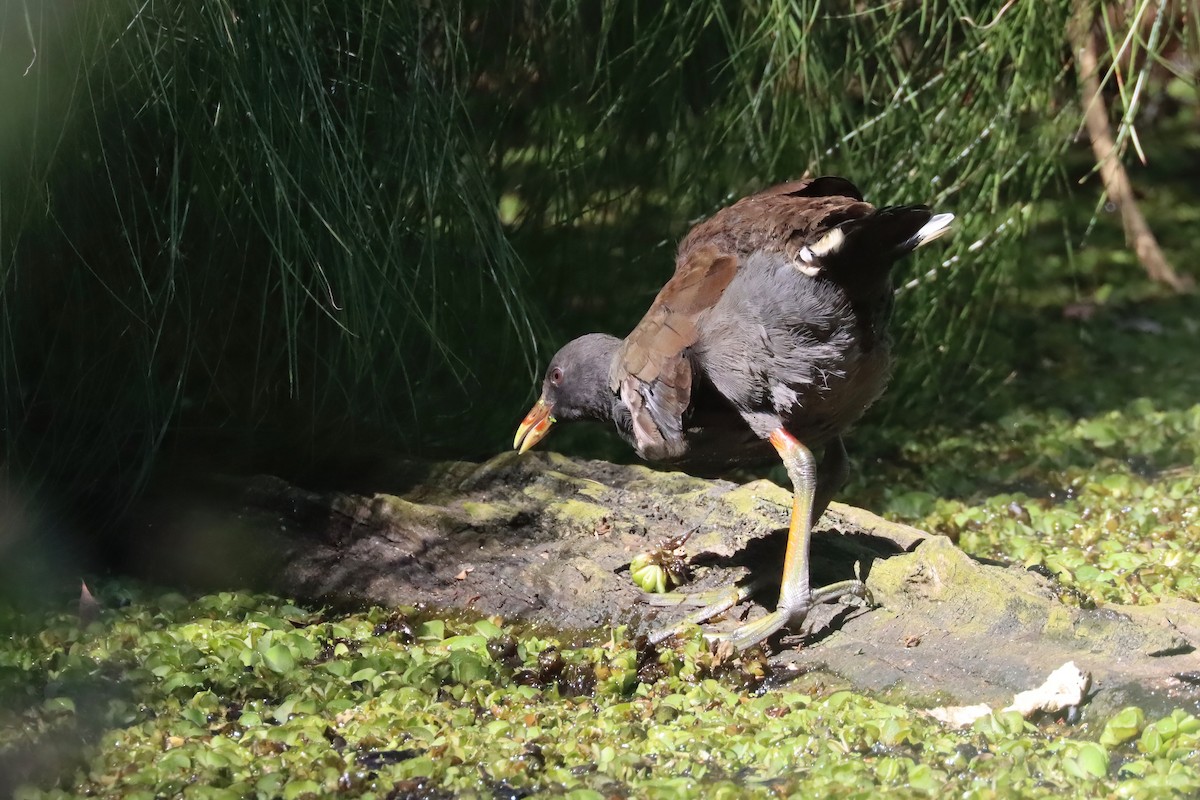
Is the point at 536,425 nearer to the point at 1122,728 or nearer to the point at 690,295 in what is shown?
the point at 690,295

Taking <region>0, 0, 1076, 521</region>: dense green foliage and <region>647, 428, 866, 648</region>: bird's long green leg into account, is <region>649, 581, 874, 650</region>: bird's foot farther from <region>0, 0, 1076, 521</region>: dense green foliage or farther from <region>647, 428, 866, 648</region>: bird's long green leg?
<region>0, 0, 1076, 521</region>: dense green foliage

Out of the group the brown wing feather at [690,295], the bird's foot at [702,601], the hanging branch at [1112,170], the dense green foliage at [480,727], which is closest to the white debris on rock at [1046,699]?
the dense green foliage at [480,727]

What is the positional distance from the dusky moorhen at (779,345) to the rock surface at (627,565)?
15 cm

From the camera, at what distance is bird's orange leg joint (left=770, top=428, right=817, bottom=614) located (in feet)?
10.4

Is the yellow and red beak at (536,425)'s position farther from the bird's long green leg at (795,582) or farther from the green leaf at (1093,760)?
the green leaf at (1093,760)

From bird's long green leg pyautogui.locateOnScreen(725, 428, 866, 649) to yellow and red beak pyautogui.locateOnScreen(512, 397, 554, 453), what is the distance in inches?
32.5

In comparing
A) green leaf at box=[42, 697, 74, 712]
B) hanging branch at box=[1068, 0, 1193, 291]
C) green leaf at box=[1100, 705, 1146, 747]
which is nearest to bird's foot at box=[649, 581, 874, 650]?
green leaf at box=[1100, 705, 1146, 747]

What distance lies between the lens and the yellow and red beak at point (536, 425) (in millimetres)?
3791

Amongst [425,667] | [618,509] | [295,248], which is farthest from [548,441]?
[425,667]

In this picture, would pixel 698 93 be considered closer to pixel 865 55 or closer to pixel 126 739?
pixel 865 55

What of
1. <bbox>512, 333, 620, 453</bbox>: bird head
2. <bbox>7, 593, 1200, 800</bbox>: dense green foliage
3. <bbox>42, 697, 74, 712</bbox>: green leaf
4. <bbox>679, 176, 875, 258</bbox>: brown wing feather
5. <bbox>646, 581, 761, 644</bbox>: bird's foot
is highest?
<bbox>679, 176, 875, 258</bbox>: brown wing feather

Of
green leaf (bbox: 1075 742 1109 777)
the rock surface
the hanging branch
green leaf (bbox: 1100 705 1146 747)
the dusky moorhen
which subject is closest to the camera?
green leaf (bbox: 1075 742 1109 777)

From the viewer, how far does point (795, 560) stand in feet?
10.4

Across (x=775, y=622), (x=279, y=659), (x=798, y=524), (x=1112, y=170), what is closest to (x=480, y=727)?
(x=279, y=659)
